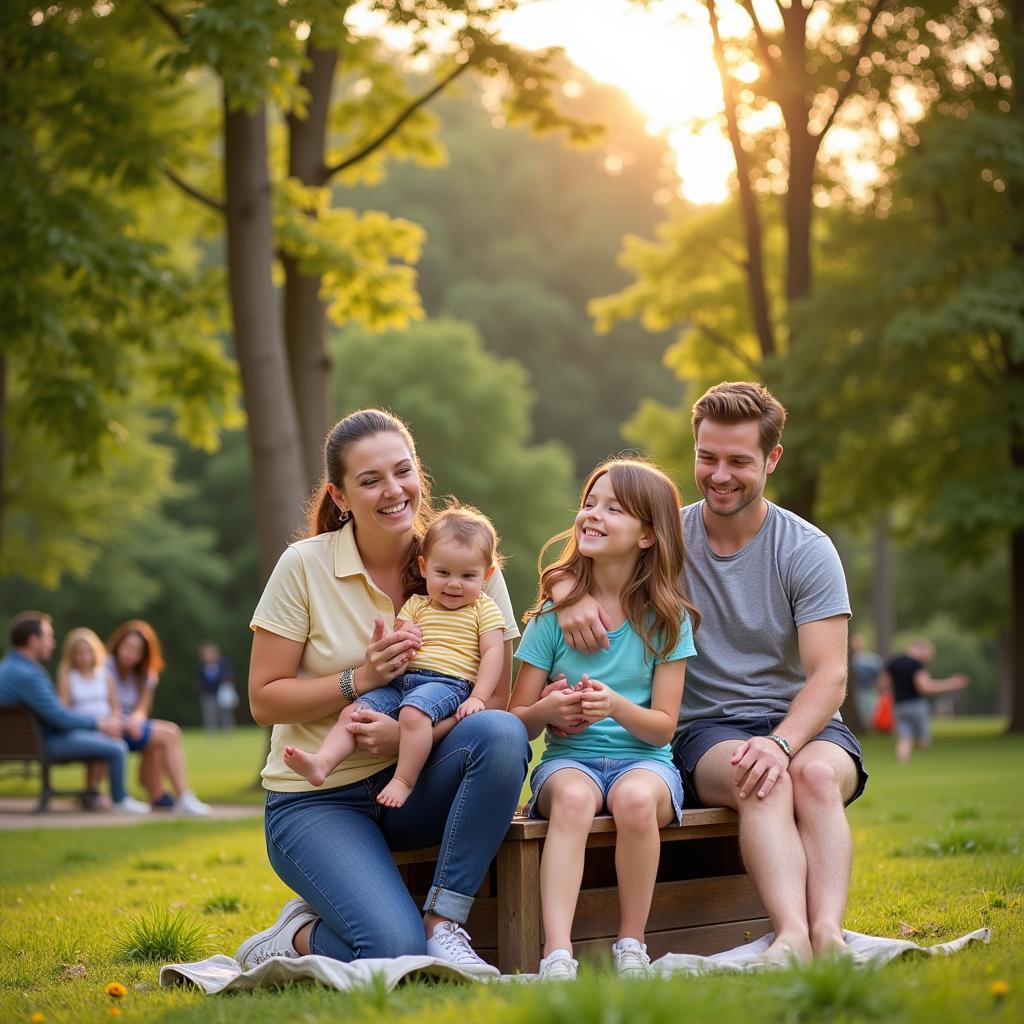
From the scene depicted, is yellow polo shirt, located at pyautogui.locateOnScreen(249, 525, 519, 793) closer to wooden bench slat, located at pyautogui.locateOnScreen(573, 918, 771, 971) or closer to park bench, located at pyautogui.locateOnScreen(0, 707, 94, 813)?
wooden bench slat, located at pyautogui.locateOnScreen(573, 918, 771, 971)

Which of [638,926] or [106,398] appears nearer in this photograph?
[638,926]

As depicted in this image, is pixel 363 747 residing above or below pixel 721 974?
above

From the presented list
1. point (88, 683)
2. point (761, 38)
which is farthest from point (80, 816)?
point (761, 38)

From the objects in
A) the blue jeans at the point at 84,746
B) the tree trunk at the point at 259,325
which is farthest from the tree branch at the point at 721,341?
the blue jeans at the point at 84,746

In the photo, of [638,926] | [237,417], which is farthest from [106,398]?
[638,926]

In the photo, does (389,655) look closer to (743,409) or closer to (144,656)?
(743,409)

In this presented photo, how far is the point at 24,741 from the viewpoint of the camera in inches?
499

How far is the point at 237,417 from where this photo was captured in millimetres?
16438

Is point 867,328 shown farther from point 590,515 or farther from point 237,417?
point 590,515

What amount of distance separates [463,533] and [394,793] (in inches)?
35.8

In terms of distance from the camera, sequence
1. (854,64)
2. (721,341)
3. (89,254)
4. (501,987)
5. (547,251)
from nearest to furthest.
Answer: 1. (501,987)
2. (89,254)
3. (854,64)
4. (721,341)
5. (547,251)

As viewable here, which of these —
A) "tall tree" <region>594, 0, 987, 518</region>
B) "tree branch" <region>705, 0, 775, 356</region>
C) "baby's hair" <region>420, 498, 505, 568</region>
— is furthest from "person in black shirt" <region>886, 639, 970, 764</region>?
"baby's hair" <region>420, 498, 505, 568</region>

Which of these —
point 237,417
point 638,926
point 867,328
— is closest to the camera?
point 638,926

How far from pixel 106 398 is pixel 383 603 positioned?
1046 centimetres
